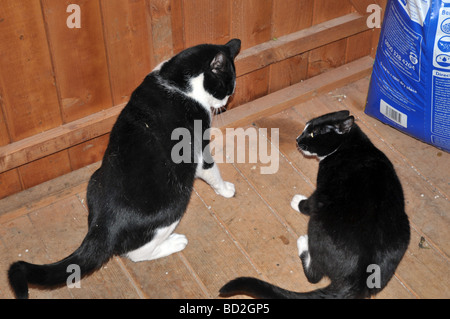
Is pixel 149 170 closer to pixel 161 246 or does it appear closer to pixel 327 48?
pixel 161 246

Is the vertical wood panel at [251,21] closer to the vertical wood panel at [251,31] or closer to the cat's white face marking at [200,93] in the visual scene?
the vertical wood panel at [251,31]

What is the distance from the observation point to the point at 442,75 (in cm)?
288

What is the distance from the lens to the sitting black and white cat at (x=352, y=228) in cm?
236

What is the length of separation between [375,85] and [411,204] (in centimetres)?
73

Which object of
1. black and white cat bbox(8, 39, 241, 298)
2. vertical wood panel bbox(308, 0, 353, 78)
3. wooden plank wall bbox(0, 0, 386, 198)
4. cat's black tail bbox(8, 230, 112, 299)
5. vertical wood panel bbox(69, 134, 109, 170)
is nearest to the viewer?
cat's black tail bbox(8, 230, 112, 299)

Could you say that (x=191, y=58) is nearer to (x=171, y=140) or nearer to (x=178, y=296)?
(x=171, y=140)

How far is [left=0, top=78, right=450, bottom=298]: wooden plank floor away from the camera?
109 inches

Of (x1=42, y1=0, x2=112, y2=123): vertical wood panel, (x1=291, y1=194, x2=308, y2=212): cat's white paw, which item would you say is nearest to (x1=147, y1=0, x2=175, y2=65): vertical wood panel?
(x1=42, y1=0, x2=112, y2=123): vertical wood panel

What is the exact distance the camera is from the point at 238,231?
2.97 metres

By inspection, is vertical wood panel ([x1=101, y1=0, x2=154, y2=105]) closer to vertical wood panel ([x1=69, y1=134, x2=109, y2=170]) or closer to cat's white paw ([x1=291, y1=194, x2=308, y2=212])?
vertical wood panel ([x1=69, y1=134, x2=109, y2=170])

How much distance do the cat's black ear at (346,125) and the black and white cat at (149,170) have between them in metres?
0.58

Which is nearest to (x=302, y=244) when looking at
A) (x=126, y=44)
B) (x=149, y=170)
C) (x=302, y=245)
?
(x=302, y=245)

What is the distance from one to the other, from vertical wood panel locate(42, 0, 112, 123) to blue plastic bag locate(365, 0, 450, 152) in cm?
153

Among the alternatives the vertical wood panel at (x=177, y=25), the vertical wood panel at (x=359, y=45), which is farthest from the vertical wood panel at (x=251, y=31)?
the vertical wood panel at (x=359, y=45)
